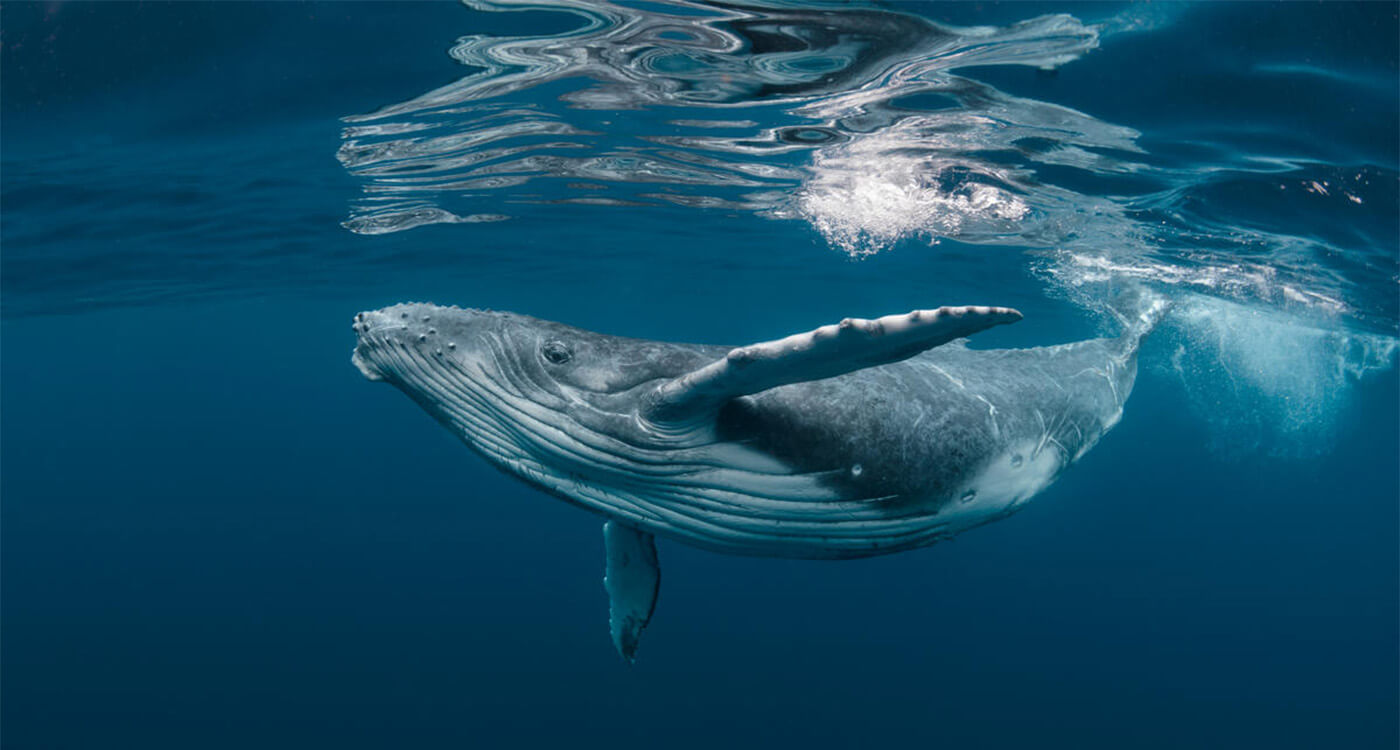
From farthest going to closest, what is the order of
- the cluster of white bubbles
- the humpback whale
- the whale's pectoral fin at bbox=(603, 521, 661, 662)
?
1. the cluster of white bubbles
2. the whale's pectoral fin at bbox=(603, 521, 661, 662)
3. the humpback whale

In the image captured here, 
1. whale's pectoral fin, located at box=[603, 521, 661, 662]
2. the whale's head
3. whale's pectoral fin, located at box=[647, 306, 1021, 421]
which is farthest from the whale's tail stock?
the whale's head

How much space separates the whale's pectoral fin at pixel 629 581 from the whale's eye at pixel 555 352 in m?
1.67

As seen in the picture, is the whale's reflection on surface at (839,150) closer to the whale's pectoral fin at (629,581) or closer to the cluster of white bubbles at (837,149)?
the cluster of white bubbles at (837,149)

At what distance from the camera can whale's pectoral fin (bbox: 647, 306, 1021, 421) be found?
2799 mm

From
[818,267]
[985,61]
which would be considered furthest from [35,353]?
[985,61]

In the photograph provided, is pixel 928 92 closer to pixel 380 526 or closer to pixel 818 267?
pixel 818 267

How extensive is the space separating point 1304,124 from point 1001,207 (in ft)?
19.3

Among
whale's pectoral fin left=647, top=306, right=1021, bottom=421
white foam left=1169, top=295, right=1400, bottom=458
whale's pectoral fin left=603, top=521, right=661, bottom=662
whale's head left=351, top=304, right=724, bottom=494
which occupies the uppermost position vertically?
whale's pectoral fin left=647, top=306, right=1021, bottom=421

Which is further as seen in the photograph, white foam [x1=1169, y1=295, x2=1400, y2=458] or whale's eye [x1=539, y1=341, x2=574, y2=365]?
white foam [x1=1169, y1=295, x2=1400, y2=458]

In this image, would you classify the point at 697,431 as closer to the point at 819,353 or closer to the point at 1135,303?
the point at 819,353

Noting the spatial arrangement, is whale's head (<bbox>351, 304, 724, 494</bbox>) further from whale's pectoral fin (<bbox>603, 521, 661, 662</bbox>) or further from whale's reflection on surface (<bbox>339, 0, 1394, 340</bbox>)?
whale's reflection on surface (<bbox>339, 0, 1394, 340</bbox>)

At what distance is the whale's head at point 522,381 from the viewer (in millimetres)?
3803

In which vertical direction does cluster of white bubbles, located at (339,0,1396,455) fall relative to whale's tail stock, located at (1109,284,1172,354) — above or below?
above

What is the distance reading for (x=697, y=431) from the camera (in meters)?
3.80
